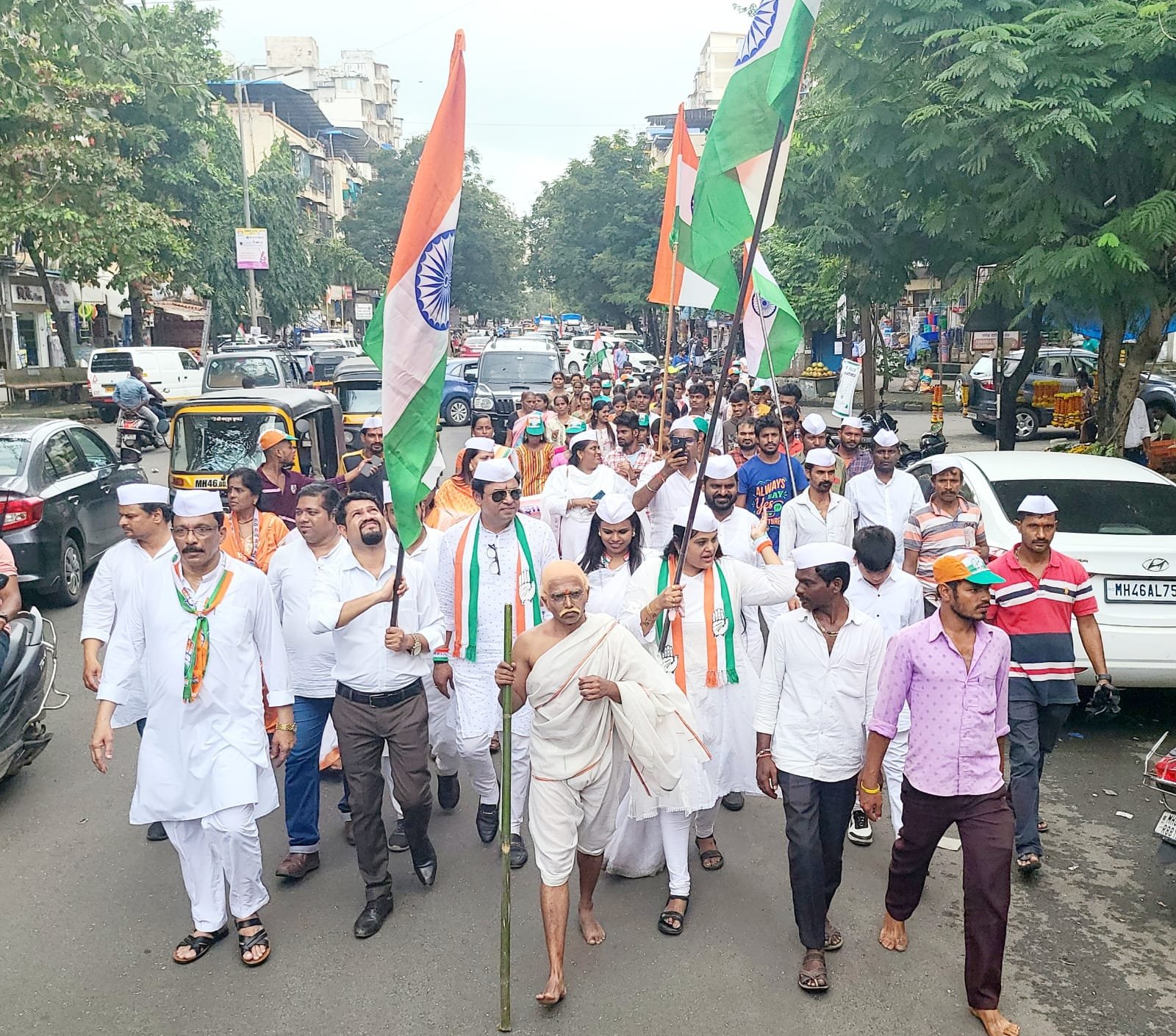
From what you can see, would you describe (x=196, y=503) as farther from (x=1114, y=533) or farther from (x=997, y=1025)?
(x=1114, y=533)

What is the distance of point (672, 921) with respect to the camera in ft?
15.6

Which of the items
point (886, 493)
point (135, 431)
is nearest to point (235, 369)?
point (135, 431)

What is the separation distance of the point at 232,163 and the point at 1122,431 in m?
35.7

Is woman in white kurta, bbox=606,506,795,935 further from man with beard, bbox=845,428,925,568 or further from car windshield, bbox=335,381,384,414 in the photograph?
car windshield, bbox=335,381,384,414

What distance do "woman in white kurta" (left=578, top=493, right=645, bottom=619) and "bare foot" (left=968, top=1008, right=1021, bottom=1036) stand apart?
2.16 m

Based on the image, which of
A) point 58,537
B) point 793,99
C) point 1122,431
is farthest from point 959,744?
point 1122,431

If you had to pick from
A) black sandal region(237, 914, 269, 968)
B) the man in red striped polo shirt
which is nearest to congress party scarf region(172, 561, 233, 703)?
black sandal region(237, 914, 269, 968)

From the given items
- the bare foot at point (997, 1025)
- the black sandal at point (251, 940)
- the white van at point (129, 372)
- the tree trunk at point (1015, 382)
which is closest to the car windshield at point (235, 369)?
the white van at point (129, 372)

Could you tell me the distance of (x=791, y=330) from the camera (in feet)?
26.5

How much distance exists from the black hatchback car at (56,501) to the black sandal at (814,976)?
713 centimetres

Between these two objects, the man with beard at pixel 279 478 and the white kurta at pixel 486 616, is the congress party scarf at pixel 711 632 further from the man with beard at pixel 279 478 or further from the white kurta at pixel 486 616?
the man with beard at pixel 279 478

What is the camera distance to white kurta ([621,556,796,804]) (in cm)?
510

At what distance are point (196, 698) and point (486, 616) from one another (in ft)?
4.78

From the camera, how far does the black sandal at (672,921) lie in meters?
4.73
